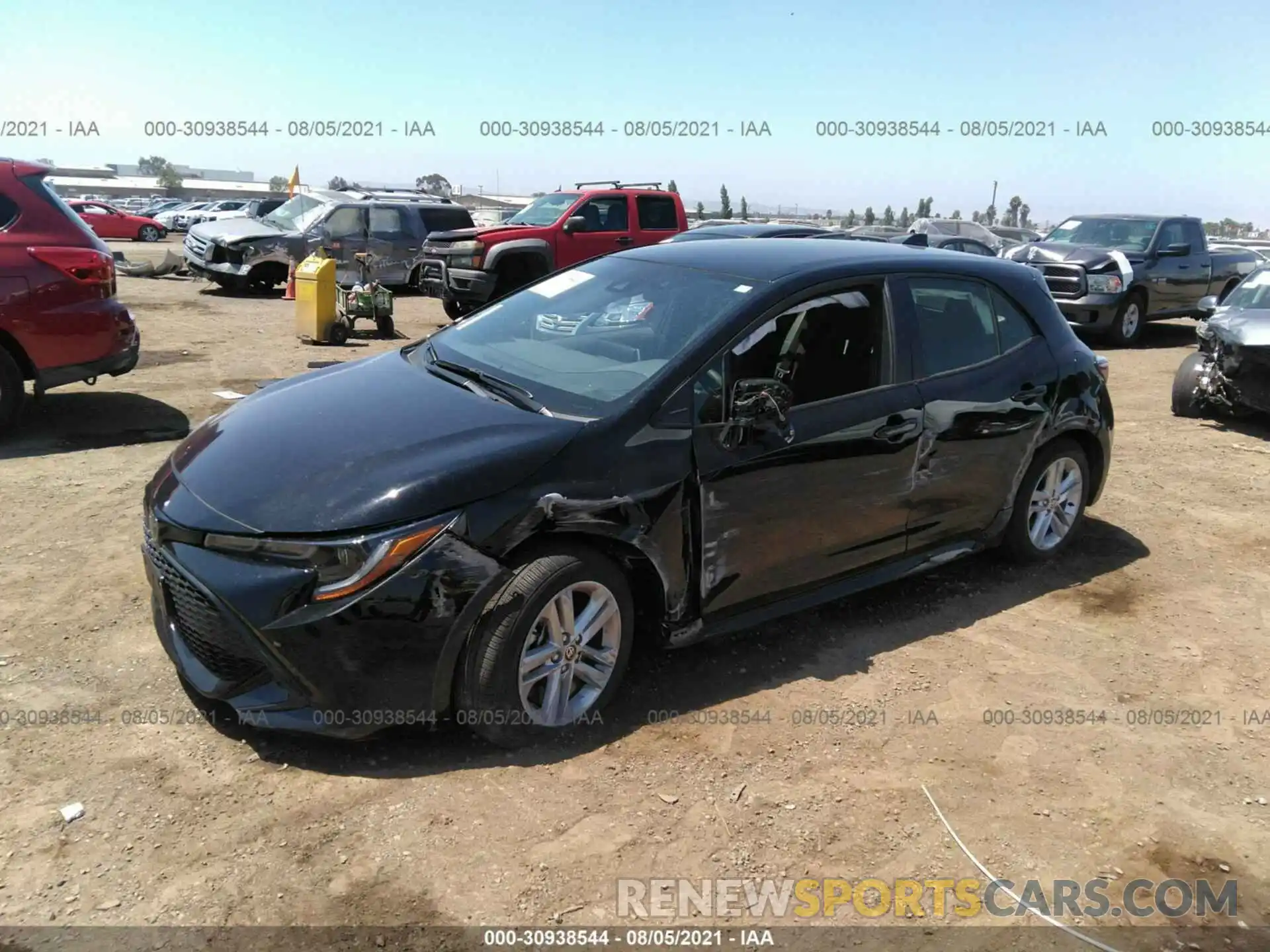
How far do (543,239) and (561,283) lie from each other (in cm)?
1019

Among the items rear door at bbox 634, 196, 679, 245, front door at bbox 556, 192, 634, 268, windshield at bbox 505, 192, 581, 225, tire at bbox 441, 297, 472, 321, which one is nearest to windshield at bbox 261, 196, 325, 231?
tire at bbox 441, 297, 472, 321

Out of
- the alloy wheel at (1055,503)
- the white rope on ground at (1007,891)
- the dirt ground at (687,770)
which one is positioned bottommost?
the white rope on ground at (1007,891)

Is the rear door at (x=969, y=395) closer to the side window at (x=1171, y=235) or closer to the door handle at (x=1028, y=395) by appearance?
the door handle at (x=1028, y=395)

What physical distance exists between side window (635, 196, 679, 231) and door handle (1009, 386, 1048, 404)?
36.7 feet

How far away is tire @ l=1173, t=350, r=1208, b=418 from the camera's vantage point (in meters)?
9.09

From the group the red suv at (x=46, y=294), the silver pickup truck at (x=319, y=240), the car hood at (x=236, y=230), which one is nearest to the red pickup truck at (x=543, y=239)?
the silver pickup truck at (x=319, y=240)

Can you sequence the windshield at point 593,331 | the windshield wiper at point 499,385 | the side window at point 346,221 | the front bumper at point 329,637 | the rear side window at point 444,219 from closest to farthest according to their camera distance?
the front bumper at point 329,637 < the windshield wiper at point 499,385 < the windshield at point 593,331 < the side window at point 346,221 < the rear side window at point 444,219

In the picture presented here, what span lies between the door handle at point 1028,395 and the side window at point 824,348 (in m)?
0.96

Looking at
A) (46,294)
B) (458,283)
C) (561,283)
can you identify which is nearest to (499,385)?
(561,283)

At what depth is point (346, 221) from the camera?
16.9m

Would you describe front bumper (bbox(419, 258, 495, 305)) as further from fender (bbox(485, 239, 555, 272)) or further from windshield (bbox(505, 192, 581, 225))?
windshield (bbox(505, 192, 581, 225))

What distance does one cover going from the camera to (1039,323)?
5148mm

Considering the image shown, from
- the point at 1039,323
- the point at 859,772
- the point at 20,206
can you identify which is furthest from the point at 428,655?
the point at 20,206

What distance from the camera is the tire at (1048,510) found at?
5125 mm
